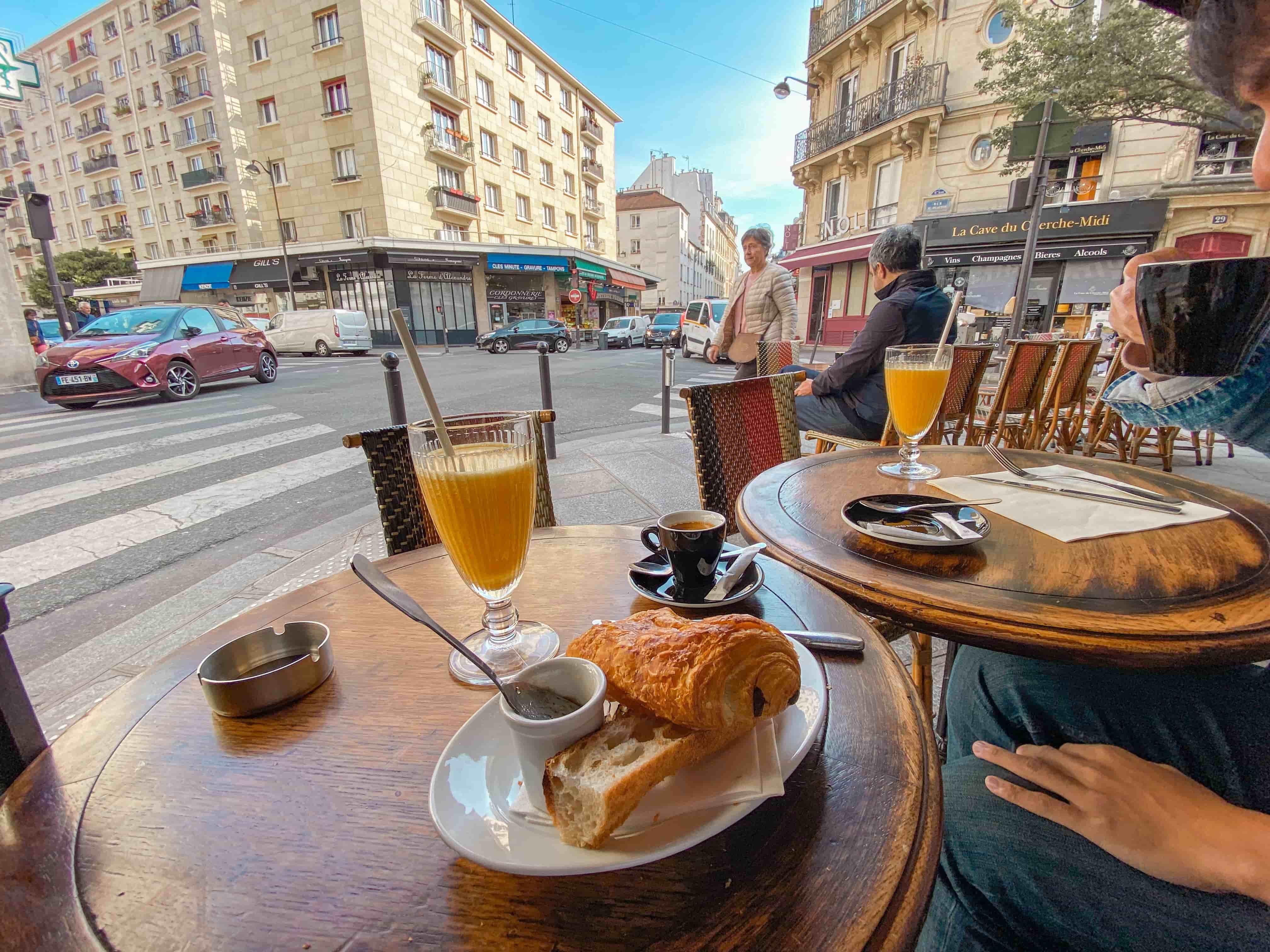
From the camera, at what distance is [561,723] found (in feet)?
1.34

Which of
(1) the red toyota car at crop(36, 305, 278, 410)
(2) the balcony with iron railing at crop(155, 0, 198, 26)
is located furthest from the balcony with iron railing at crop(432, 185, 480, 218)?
(1) the red toyota car at crop(36, 305, 278, 410)

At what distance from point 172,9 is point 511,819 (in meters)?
33.8

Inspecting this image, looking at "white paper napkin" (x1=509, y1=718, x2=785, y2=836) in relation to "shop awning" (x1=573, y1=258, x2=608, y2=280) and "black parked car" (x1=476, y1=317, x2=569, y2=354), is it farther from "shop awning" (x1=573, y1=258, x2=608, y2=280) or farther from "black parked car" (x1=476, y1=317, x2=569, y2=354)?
"shop awning" (x1=573, y1=258, x2=608, y2=280)

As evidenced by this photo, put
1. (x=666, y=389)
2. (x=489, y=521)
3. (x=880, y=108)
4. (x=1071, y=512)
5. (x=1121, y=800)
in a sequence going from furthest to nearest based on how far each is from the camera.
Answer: (x=880, y=108), (x=666, y=389), (x=1071, y=512), (x=489, y=521), (x=1121, y=800)

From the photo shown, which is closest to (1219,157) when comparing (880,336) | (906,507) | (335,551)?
(880,336)

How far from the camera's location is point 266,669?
2.21 ft

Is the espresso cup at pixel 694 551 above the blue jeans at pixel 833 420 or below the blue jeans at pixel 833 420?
above

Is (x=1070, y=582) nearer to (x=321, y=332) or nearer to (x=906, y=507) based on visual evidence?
(x=906, y=507)

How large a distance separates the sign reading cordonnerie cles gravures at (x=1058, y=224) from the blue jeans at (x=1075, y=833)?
40.1 feet

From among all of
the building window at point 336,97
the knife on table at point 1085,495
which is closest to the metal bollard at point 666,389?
the knife on table at point 1085,495

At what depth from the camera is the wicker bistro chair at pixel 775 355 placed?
4043 mm

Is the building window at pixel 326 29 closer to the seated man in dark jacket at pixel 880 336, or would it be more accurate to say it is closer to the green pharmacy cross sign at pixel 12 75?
the green pharmacy cross sign at pixel 12 75

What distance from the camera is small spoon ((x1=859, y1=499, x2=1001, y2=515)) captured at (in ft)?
3.26

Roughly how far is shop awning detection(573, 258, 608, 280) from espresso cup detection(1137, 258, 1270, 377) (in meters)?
24.0
